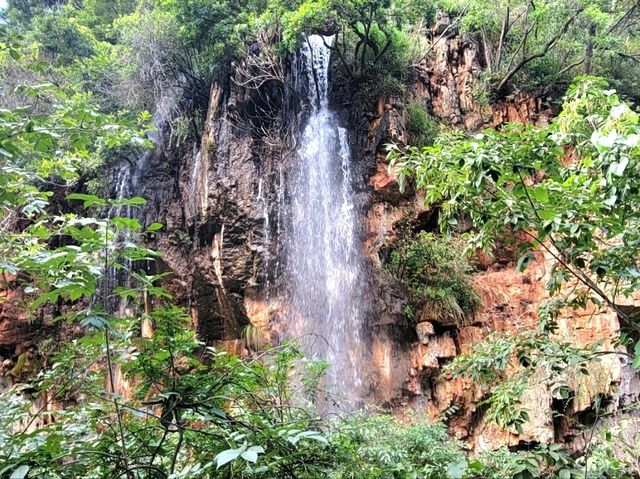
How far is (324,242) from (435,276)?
2214mm

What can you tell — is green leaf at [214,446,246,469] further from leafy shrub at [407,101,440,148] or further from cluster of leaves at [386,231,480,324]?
leafy shrub at [407,101,440,148]

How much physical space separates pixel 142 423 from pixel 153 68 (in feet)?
30.4

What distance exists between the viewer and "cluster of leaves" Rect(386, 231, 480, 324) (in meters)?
7.45

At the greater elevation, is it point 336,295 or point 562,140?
point 562,140

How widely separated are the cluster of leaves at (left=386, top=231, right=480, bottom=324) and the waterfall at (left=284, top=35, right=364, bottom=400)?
89cm

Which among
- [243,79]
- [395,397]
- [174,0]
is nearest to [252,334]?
[395,397]

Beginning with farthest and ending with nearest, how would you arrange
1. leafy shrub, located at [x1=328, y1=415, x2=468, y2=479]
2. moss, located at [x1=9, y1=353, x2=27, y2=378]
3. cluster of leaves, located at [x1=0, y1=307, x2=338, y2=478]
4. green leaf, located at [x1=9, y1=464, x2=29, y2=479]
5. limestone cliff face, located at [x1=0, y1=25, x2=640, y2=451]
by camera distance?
1. moss, located at [x1=9, y1=353, x2=27, y2=378]
2. limestone cliff face, located at [x1=0, y1=25, x2=640, y2=451]
3. leafy shrub, located at [x1=328, y1=415, x2=468, y2=479]
4. cluster of leaves, located at [x1=0, y1=307, x2=338, y2=478]
5. green leaf, located at [x1=9, y1=464, x2=29, y2=479]

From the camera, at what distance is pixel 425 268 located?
7.78m

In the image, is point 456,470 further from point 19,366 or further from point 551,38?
point 19,366

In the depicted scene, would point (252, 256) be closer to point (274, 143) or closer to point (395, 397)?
point (274, 143)

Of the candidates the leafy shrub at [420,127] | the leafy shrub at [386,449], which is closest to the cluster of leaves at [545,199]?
Result: the leafy shrub at [386,449]

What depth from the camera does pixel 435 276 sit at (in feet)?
25.2

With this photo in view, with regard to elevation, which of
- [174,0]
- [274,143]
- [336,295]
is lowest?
[336,295]

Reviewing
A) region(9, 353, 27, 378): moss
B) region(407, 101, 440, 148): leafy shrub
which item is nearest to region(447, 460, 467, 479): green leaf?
region(407, 101, 440, 148): leafy shrub
